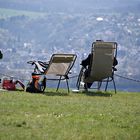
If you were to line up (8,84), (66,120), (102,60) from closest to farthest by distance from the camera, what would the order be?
(66,120)
(102,60)
(8,84)

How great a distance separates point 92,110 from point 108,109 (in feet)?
1.57

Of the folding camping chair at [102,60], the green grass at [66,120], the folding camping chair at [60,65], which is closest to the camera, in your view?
the green grass at [66,120]

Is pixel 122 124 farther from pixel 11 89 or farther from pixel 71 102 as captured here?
pixel 11 89

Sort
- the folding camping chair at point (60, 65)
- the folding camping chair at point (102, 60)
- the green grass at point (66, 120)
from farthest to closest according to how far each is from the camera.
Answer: the folding camping chair at point (102, 60)
the folding camping chair at point (60, 65)
the green grass at point (66, 120)

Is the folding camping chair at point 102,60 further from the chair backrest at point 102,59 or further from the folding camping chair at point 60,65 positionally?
the folding camping chair at point 60,65

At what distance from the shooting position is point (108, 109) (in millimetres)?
12211

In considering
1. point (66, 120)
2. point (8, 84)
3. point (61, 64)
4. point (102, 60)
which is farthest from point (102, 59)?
point (66, 120)

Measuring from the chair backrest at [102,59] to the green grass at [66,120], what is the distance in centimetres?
509

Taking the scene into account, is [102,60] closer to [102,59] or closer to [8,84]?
[102,59]

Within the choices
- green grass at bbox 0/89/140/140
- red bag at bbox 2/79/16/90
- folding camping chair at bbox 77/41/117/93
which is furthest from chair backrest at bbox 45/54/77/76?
green grass at bbox 0/89/140/140

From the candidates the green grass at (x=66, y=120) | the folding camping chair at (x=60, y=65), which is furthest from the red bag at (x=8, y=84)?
the green grass at (x=66, y=120)

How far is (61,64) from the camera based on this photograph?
18.6m

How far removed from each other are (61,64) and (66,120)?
8.52 m

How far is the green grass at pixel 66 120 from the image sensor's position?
8773 mm
